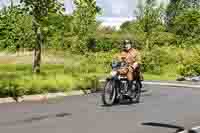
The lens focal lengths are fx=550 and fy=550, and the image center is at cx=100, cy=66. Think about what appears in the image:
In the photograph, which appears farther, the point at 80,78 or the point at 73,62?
the point at 73,62

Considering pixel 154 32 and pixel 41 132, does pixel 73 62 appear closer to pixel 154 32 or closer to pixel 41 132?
pixel 154 32

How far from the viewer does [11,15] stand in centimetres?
2505

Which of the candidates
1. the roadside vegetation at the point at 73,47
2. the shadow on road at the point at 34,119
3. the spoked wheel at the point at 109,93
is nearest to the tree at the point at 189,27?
the roadside vegetation at the point at 73,47

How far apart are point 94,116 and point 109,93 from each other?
247 centimetres

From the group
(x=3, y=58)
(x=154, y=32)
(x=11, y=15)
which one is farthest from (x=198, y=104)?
(x=3, y=58)

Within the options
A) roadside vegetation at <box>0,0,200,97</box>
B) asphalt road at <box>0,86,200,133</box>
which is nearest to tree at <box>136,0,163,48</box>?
roadside vegetation at <box>0,0,200,97</box>

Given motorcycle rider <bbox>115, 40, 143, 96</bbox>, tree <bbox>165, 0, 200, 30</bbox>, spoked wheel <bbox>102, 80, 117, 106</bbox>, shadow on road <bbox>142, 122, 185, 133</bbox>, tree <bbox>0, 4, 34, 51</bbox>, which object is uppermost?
tree <bbox>165, 0, 200, 30</bbox>

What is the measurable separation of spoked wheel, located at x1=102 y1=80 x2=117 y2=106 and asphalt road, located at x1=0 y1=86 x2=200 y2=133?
0.79 feet

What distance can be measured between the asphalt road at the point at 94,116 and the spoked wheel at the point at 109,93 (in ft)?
0.79

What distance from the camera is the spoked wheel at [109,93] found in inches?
583

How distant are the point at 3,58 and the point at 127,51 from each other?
34.8m

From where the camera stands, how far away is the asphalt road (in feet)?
34.4

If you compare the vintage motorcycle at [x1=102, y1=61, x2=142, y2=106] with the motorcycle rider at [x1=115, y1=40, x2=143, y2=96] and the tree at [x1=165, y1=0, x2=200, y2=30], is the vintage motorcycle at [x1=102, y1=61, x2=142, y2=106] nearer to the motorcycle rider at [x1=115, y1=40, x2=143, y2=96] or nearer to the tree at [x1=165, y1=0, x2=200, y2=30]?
the motorcycle rider at [x1=115, y1=40, x2=143, y2=96]

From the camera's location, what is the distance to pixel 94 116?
1248cm
